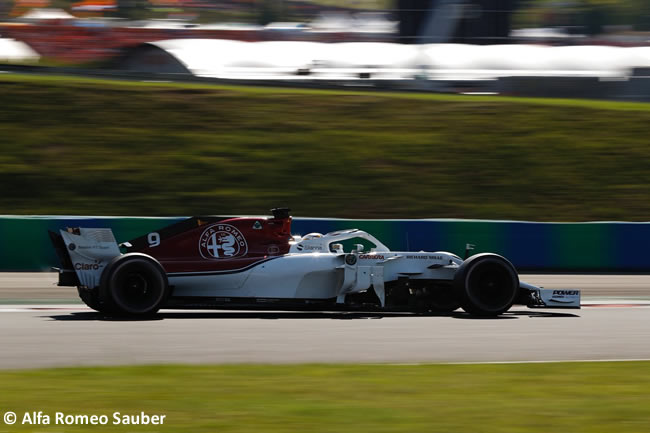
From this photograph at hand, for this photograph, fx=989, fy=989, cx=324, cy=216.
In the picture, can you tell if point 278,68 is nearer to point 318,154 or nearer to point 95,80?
point 95,80

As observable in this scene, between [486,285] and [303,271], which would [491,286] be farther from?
[303,271]

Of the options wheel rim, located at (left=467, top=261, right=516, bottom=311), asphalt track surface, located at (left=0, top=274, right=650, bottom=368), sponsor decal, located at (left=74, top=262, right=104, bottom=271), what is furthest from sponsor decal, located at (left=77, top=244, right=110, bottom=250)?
wheel rim, located at (left=467, top=261, right=516, bottom=311)

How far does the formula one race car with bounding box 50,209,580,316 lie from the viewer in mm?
9945

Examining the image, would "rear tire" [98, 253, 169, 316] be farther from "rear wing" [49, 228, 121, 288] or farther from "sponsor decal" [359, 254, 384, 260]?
"sponsor decal" [359, 254, 384, 260]

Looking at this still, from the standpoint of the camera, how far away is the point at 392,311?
10.8m

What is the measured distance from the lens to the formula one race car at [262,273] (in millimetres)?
9945

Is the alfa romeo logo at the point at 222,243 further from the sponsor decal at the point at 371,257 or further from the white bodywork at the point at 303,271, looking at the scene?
the sponsor decal at the point at 371,257

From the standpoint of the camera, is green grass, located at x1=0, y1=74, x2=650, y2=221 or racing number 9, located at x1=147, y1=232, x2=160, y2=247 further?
green grass, located at x1=0, y1=74, x2=650, y2=221

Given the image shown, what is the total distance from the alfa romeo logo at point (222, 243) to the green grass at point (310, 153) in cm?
961

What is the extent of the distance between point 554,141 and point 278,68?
10.8 m

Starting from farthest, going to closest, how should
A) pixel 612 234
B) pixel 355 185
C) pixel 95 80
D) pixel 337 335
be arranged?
pixel 95 80, pixel 355 185, pixel 612 234, pixel 337 335

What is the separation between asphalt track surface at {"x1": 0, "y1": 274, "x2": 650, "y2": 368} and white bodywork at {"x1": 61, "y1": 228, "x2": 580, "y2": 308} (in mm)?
310

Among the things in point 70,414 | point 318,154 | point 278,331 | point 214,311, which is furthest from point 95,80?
point 70,414

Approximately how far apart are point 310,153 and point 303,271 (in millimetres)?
13061
